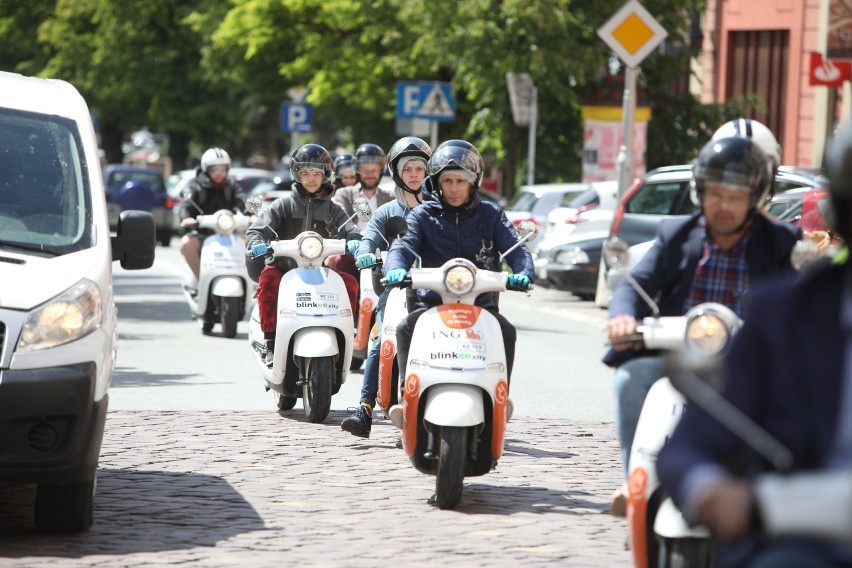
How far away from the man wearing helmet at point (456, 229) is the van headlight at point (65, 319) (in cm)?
200

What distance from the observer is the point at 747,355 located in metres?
3.55

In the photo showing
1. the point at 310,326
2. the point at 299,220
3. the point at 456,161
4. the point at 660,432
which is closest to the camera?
the point at 660,432

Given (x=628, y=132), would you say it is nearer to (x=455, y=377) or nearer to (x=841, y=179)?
(x=455, y=377)

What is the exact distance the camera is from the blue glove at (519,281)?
8.42 m

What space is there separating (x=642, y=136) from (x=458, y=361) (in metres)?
21.4

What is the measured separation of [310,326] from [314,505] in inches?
127

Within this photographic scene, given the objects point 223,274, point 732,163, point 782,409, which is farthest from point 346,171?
point 782,409

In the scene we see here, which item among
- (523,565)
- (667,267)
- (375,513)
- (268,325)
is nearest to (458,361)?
(375,513)

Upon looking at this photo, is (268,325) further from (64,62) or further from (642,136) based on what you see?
(64,62)

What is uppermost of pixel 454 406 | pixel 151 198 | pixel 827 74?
pixel 827 74

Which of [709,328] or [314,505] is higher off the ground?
[709,328]

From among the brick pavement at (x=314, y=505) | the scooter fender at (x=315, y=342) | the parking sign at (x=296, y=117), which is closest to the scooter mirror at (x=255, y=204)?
the scooter fender at (x=315, y=342)

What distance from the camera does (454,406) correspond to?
7938 millimetres

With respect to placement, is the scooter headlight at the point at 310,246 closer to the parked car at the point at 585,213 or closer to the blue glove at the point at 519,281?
the blue glove at the point at 519,281
